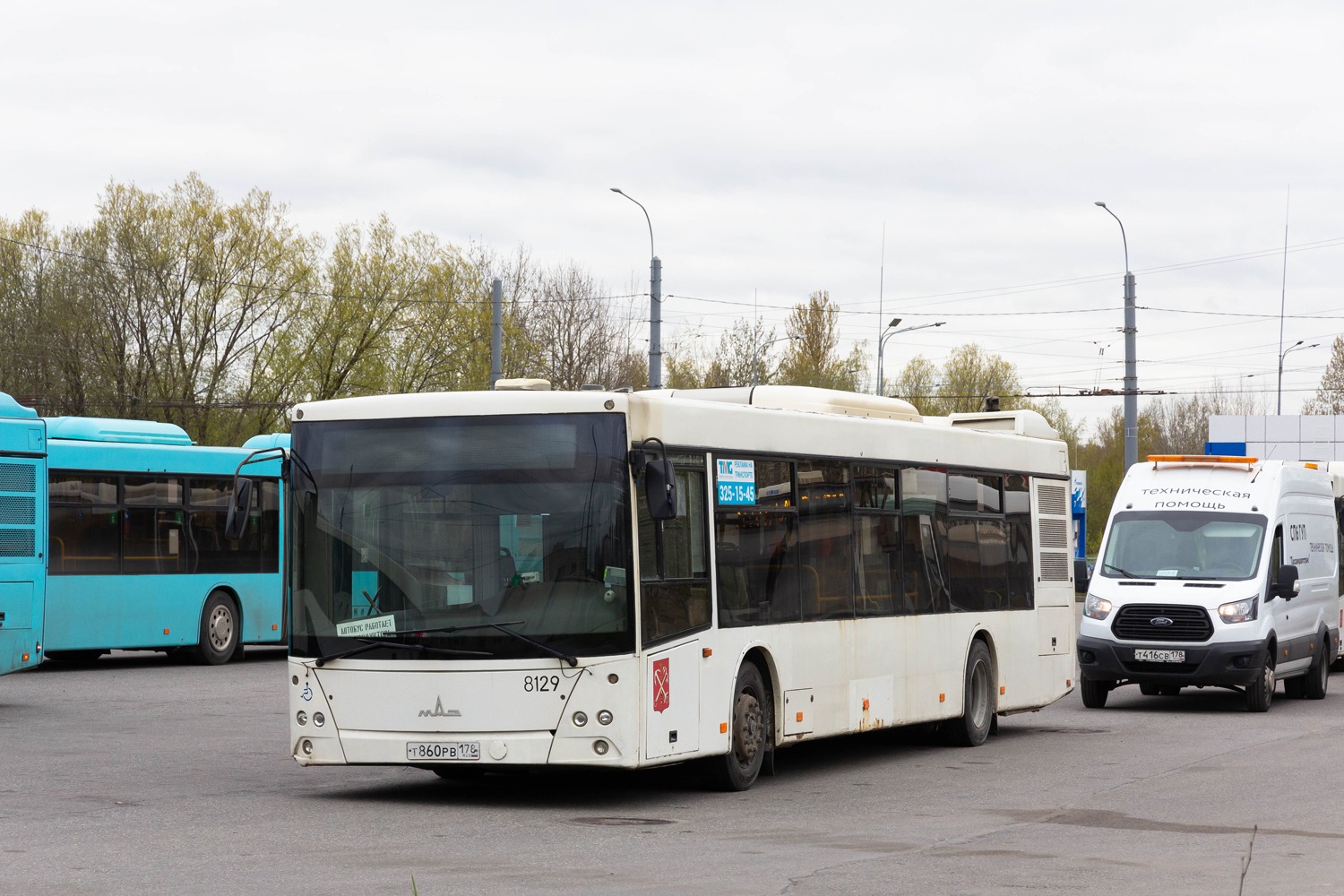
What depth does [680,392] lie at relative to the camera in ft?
46.0

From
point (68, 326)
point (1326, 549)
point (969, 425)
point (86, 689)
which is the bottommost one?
point (86, 689)

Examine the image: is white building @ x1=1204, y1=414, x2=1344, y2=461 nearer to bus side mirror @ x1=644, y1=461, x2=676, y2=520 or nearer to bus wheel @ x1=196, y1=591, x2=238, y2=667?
bus wheel @ x1=196, y1=591, x2=238, y2=667

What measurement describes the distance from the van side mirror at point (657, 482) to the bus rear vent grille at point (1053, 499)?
7.28m

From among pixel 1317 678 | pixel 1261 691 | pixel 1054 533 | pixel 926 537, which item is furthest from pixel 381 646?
pixel 1317 678

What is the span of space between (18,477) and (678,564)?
974 cm

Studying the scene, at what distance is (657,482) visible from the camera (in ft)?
35.7

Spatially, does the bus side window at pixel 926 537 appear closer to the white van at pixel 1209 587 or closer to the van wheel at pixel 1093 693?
the white van at pixel 1209 587

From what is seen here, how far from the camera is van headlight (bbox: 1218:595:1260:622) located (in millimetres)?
19375

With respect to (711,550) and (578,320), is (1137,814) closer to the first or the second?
(711,550)

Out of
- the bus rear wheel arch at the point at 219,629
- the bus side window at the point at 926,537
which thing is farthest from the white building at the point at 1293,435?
the bus side window at the point at 926,537

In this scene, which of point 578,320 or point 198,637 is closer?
point 198,637

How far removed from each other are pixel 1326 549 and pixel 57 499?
16.0m

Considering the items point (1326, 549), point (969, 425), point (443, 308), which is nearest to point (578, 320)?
point (443, 308)

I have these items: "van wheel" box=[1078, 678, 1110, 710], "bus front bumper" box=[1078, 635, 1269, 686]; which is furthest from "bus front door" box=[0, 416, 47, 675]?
"van wheel" box=[1078, 678, 1110, 710]
